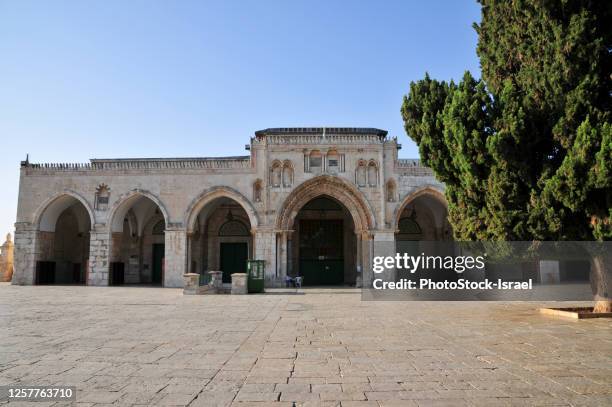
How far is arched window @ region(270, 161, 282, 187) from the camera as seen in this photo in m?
22.8

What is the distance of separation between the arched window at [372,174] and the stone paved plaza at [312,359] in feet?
41.6

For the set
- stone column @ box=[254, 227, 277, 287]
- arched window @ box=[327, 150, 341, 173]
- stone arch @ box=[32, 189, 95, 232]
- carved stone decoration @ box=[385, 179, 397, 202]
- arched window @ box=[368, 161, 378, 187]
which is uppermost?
arched window @ box=[327, 150, 341, 173]

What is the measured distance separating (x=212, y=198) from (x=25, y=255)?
10388mm

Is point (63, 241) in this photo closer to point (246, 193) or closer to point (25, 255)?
point (25, 255)

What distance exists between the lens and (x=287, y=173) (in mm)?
22875

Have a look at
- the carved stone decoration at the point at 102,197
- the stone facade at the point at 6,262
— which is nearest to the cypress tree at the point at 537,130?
the carved stone decoration at the point at 102,197

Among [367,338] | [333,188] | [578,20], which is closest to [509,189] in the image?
[578,20]

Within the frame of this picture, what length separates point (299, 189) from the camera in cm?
2269

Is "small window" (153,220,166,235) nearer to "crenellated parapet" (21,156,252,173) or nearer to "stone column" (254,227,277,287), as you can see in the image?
"crenellated parapet" (21,156,252,173)

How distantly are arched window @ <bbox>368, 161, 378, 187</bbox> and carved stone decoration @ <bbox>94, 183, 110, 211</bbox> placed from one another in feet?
45.5

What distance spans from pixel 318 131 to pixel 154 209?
11192mm

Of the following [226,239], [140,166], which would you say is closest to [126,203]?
Answer: [140,166]

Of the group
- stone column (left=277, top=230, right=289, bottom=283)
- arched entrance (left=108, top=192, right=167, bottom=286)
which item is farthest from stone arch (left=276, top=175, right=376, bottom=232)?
arched entrance (left=108, top=192, right=167, bottom=286)

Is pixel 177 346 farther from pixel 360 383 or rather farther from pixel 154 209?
pixel 154 209
